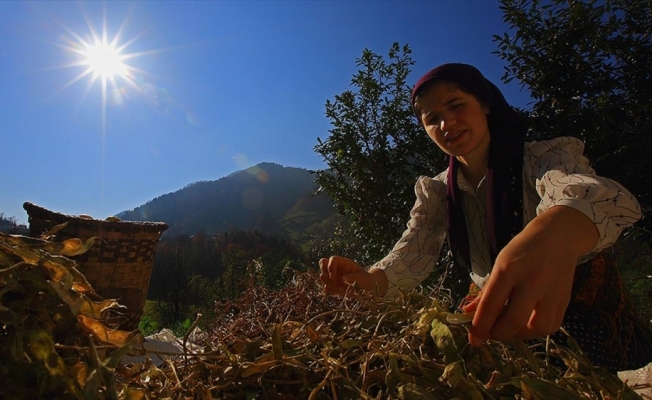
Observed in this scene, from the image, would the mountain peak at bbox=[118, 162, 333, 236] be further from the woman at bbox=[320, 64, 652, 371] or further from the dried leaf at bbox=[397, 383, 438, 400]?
the dried leaf at bbox=[397, 383, 438, 400]

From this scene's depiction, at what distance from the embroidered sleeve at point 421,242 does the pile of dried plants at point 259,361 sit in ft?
3.60

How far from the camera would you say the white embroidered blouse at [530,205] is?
88cm

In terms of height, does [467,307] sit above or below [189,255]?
below

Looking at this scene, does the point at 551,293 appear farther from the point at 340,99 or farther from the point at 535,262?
the point at 340,99

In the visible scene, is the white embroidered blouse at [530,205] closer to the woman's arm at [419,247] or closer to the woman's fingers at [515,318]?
the woman's arm at [419,247]

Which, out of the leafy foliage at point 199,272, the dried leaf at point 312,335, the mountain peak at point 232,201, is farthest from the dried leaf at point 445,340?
the mountain peak at point 232,201

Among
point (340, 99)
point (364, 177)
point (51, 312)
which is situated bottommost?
point (51, 312)

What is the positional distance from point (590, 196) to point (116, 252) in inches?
70.4

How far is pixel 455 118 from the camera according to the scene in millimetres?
1538

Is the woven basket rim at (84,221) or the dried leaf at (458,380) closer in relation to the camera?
the dried leaf at (458,380)

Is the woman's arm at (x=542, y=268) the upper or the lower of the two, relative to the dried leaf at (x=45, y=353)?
lower

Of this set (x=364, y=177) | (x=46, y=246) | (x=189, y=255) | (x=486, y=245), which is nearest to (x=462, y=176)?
(x=486, y=245)

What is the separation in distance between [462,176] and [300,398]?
1.55 meters

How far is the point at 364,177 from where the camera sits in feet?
13.9
